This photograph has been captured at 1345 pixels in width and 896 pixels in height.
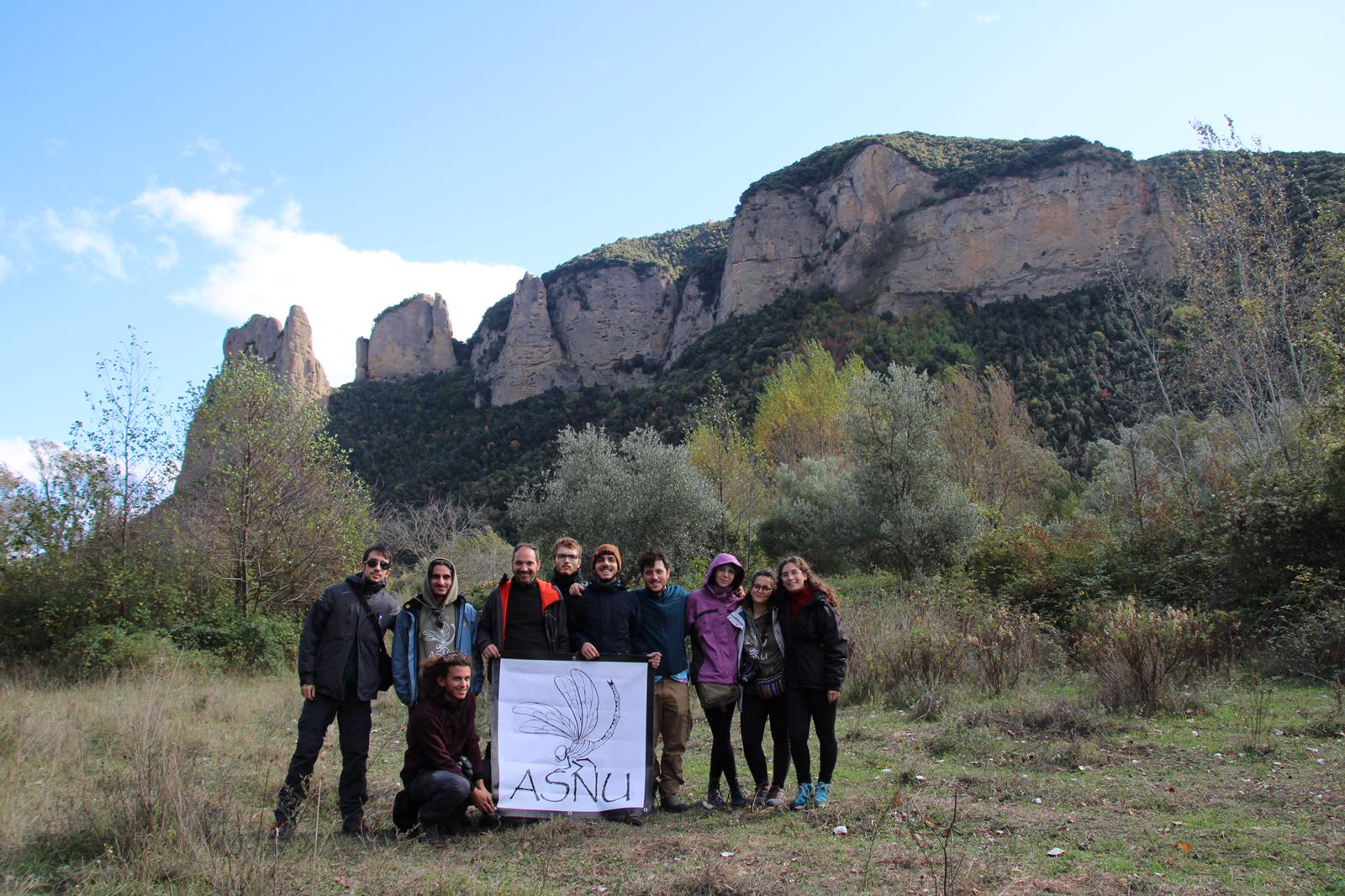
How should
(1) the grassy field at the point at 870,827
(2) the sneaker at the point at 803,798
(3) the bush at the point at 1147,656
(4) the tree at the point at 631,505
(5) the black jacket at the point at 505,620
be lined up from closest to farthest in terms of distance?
(1) the grassy field at the point at 870,827 → (2) the sneaker at the point at 803,798 → (5) the black jacket at the point at 505,620 → (3) the bush at the point at 1147,656 → (4) the tree at the point at 631,505

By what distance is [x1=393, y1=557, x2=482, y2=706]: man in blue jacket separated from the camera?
5.11m

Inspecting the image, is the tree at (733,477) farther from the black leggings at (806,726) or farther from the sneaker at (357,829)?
the sneaker at (357,829)

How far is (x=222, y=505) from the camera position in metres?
14.5

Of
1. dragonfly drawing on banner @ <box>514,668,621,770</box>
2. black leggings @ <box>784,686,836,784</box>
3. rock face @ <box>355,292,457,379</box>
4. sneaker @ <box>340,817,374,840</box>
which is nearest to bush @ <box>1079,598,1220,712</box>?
black leggings @ <box>784,686,836,784</box>

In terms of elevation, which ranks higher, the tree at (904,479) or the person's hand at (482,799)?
the tree at (904,479)

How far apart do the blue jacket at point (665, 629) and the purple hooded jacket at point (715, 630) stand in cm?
8

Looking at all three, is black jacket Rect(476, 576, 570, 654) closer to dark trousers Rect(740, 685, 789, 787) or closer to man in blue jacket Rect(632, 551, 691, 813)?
man in blue jacket Rect(632, 551, 691, 813)

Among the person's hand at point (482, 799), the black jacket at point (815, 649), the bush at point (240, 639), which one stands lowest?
the bush at point (240, 639)

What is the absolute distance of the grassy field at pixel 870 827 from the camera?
3.57 metres

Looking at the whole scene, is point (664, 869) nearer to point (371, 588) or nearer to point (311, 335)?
point (371, 588)

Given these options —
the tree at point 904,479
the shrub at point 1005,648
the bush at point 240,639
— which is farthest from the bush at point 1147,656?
the bush at point 240,639

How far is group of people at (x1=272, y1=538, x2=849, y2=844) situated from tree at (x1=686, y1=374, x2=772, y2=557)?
14.9 meters

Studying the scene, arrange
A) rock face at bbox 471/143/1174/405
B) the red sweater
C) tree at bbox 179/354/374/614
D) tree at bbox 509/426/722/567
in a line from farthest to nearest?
rock face at bbox 471/143/1174/405 → tree at bbox 509/426/722/567 → tree at bbox 179/354/374/614 → the red sweater

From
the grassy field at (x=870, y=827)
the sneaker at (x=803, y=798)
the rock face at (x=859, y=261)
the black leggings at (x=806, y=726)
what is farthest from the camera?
the rock face at (x=859, y=261)
